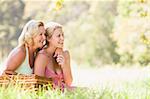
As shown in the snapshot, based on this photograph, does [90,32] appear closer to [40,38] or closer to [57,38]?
[57,38]

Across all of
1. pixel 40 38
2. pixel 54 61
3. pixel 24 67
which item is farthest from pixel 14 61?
pixel 54 61

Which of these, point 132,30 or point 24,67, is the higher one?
point 132,30

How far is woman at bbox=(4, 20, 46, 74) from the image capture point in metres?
6.77

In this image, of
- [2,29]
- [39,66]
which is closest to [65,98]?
[39,66]

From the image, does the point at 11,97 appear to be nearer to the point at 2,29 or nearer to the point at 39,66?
the point at 39,66

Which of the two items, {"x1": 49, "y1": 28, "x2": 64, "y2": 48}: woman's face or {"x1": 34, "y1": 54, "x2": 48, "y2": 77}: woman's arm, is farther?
{"x1": 49, "y1": 28, "x2": 64, "y2": 48}: woman's face

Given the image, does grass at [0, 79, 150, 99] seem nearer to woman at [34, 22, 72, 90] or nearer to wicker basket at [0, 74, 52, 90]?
wicker basket at [0, 74, 52, 90]

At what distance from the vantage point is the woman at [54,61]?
6.91 m

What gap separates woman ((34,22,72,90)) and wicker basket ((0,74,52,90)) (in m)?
0.59

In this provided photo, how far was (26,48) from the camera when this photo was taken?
6906 mm

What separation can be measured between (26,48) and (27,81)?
2.86 ft

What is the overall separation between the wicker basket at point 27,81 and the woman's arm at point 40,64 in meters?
0.53

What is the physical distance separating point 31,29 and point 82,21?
176 feet

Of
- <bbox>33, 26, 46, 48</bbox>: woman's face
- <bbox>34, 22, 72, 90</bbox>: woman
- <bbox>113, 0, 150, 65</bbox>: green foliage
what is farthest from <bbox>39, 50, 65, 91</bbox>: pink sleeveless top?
<bbox>113, 0, 150, 65</bbox>: green foliage
